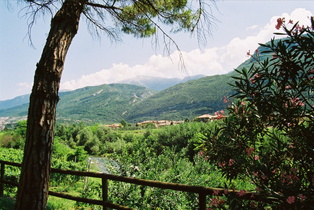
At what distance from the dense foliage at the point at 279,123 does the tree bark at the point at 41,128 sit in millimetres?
1663

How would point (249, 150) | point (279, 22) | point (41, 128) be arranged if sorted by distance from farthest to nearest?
point (41, 128) < point (249, 150) < point (279, 22)

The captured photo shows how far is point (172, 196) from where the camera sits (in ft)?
12.6

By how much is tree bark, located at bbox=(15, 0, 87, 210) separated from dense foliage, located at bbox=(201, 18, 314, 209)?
5.46 feet

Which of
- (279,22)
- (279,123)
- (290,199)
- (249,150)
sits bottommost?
(290,199)

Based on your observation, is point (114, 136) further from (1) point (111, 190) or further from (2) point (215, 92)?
(2) point (215, 92)

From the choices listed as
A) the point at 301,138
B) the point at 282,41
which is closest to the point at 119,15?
the point at 282,41

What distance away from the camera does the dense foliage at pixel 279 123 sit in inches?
62.2

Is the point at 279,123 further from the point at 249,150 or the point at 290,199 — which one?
the point at 290,199

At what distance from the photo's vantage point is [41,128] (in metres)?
2.35

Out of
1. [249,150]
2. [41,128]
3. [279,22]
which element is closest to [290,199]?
[249,150]

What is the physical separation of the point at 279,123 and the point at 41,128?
2.13m

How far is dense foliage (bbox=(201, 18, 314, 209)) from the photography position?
1579mm

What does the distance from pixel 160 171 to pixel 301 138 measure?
3.22m

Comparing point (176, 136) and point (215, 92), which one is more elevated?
point (215, 92)
